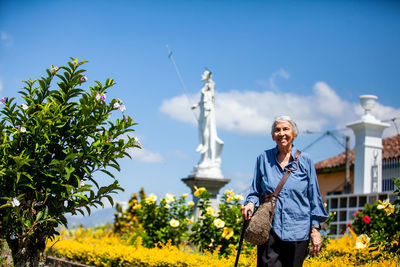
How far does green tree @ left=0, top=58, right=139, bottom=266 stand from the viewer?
4.23 meters

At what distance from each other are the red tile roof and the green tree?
12439 millimetres

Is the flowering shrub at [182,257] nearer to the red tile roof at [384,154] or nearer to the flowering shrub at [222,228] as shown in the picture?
the flowering shrub at [222,228]

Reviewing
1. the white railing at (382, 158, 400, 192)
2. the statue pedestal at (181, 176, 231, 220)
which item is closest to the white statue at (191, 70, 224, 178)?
the statue pedestal at (181, 176, 231, 220)

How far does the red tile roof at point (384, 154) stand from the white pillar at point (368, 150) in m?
4.98

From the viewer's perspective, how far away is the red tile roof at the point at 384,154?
1654 cm

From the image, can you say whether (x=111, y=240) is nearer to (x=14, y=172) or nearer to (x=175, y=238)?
(x=175, y=238)

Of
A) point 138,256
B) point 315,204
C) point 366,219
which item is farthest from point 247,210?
point 366,219

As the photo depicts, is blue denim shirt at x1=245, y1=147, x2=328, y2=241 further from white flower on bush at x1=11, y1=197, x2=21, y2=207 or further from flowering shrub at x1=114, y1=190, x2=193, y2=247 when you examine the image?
flowering shrub at x1=114, y1=190, x2=193, y2=247

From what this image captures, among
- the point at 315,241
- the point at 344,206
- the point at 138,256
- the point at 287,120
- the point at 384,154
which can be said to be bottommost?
the point at 138,256

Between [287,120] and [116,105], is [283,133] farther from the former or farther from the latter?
[116,105]

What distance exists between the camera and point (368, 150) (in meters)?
10.2

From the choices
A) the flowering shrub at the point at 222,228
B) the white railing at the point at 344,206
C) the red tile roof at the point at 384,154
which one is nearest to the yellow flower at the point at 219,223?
the flowering shrub at the point at 222,228

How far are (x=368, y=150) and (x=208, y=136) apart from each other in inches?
151

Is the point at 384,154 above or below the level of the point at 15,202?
above
